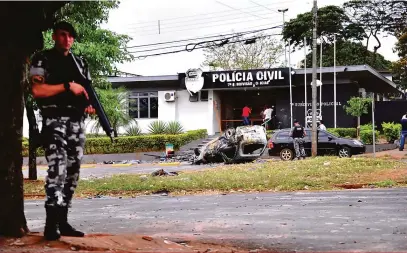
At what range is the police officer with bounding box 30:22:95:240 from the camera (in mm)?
4820

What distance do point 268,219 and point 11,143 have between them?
441cm

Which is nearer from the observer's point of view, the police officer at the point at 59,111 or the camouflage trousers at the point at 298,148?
the police officer at the point at 59,111

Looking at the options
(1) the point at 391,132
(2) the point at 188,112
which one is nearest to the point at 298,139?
(1) the point at 391,132

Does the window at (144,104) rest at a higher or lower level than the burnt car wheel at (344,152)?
higher

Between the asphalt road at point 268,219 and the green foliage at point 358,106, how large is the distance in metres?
20.1

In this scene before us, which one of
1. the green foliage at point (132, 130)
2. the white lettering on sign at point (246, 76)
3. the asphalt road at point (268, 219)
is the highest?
the white lettering on sign at point (246, 76)

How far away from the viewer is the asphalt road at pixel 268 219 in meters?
6.45

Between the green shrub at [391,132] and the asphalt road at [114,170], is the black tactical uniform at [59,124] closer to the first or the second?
the asphalt road at [114,170]

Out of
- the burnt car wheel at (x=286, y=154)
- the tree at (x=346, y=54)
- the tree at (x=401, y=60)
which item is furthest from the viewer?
the tree at (x=346, y=54)

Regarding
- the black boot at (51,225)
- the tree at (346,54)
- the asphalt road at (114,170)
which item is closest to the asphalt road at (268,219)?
the black boot at (51,225)

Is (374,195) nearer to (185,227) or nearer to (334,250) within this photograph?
(185,227)

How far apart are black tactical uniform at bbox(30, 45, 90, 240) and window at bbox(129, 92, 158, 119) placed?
33.6m

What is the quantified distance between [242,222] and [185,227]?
91 cm

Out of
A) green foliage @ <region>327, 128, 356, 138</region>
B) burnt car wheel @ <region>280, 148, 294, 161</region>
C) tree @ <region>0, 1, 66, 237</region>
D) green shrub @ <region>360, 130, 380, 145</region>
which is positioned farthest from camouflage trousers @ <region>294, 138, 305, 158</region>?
tree @ <region>0, 1, 66, 237</region>
